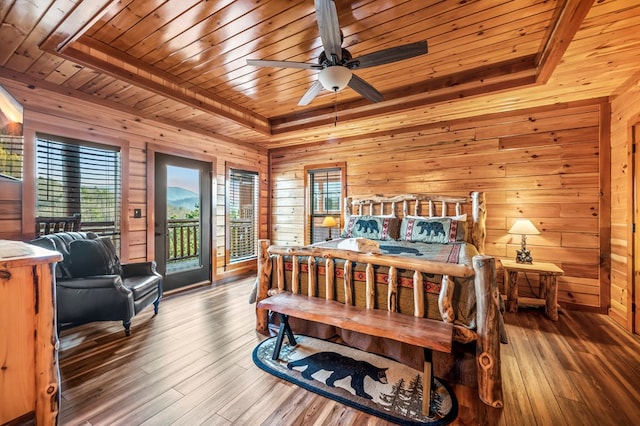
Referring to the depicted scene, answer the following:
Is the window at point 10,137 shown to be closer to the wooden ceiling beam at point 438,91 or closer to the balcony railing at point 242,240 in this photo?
the balcony railing at point 242,240

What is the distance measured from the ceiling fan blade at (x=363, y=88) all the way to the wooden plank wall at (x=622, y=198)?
2.52 m

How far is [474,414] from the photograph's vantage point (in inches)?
63.9

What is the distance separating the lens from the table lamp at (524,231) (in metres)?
3.18

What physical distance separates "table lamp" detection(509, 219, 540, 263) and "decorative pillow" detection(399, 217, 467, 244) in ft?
1.81

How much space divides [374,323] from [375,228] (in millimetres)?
2305

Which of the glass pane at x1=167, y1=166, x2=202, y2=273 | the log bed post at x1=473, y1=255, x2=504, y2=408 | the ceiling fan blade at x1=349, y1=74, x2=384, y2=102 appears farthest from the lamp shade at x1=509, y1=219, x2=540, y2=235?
the glass pane at x1=167, y1=166, x2=202, y2=273

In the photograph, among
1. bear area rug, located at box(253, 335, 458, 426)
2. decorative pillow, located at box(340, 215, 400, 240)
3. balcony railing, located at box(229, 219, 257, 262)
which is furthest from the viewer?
balcony railing, located at box(229, 219, 257, 262)

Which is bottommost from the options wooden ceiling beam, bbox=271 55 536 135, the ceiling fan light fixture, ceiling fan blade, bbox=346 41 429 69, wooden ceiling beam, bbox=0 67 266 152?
the ceiling fan light fixture

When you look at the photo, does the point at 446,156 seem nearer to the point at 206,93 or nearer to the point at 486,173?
the point at 486,173

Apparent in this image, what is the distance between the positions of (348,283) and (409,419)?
0.94 metres

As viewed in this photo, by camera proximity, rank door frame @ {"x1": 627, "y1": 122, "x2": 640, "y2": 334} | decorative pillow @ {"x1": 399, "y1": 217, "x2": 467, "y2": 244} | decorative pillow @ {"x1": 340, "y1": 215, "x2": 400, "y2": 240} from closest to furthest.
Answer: door frame @ {"x1": 627, "y1": 122, "x2": 640, "y2": 334} → decorative pillow @ {"x1": 399, "y1": 217, "x2": 467, "y2": 244} → decorative pillow @ {"x1": 340, "y1": 215, "x2": 400, "y2": 240}

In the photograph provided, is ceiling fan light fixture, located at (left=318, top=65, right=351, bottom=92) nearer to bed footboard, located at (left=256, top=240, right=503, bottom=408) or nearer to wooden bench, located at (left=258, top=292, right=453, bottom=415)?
bed footboard, located at (left=256, top=240, right=503, bottom=408)

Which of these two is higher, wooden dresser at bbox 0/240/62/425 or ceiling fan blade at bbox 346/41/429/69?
ceiling fan blade at bbox 346/41/429/69

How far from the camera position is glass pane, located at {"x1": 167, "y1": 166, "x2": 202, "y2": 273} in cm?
398
